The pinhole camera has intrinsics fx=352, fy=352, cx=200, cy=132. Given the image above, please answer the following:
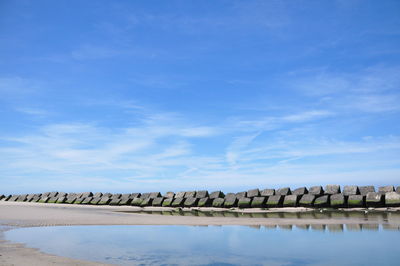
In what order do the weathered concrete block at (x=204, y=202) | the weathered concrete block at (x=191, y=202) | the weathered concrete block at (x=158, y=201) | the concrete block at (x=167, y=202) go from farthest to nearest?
1. the weathered concrete block at (x=158, y=201)
2. the concrete block at (x=167, y=202)
3. the weathered concrete block at (x=191, y=202)
4. the weathered concrete block at (x=204, y=202)

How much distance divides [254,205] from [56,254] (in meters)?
10.7

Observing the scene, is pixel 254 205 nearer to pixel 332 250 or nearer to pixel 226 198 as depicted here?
pixel 226 198

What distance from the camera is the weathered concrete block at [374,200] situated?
12102 mm

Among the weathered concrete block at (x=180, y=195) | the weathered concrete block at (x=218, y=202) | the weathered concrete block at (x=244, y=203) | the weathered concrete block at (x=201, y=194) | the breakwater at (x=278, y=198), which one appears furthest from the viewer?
the weathered concrete block at (x=180, y=195)

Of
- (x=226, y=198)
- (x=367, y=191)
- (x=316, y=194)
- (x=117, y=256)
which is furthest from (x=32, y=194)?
(x=117, y=256)

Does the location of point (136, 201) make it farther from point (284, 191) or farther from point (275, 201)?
point (284, 191)

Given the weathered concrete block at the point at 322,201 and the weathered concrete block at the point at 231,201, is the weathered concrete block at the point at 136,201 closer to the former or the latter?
the weathered concrete block at the point at 231,201

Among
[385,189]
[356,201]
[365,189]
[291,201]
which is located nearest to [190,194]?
[291,201]

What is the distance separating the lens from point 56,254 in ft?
15.6

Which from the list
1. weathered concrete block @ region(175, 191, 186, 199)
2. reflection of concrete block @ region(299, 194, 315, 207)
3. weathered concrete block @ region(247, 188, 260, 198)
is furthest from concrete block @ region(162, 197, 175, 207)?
reflection of concrete block @ region(299, 194, 315, 207)

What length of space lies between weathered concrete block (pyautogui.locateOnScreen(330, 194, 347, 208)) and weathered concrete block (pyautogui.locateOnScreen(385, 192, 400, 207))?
137cm

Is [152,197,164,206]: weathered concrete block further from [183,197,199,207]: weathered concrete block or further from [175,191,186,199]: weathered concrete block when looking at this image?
[183,197,199,207]: weathered concrete block

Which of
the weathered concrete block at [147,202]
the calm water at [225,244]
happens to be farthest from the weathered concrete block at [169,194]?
the calm water at [225,244]

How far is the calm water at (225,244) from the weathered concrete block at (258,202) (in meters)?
6.62
